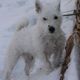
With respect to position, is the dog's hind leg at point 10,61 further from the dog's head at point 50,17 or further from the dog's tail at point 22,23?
the dog's head at point 50,17

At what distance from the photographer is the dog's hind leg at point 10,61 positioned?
288 cm

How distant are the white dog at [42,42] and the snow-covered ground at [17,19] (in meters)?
0.09

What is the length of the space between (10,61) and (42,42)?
0.32 m

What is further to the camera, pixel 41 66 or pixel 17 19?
pixel 17 19

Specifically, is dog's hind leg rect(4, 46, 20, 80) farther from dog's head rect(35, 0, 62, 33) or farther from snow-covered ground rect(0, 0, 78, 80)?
dog's head rect(35, 0, 62, 33)

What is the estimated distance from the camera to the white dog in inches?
101

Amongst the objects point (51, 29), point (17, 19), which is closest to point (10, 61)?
point (51, 29)

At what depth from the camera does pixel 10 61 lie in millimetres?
2916

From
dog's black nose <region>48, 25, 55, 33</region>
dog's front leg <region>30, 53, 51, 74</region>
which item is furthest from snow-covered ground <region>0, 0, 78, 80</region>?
dog's black nose <region>48, 25, 55, 33</region>

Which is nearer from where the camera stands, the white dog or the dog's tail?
the white dog

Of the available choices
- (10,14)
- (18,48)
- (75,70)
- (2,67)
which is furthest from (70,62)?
(10,14)

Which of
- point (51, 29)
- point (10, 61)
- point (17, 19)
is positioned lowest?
point (17, 19)

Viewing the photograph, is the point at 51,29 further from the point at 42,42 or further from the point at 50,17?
the point at 42,42

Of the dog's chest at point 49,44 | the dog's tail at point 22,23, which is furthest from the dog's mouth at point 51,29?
the dog's tail at point 22,23
